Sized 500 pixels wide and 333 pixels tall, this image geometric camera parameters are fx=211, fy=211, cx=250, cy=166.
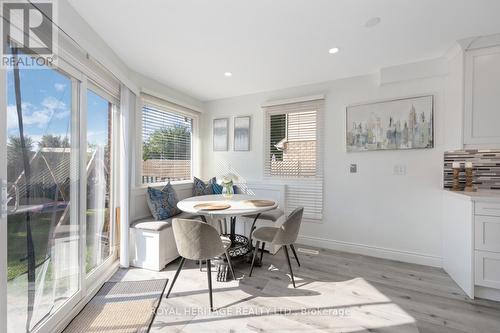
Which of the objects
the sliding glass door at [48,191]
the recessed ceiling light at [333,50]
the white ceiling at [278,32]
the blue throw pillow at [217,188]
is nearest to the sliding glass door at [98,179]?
the sliding glass door at [48,191]

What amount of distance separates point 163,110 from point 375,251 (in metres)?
3.85

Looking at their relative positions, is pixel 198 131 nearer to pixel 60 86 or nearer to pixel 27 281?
pixel 60 86

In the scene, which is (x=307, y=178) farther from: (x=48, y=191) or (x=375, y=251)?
(x=48, y=191)

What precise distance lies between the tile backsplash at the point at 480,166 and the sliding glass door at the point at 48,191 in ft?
13.2

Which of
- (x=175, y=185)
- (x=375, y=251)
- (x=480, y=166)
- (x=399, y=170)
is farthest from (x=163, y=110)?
(x=480, y=166)

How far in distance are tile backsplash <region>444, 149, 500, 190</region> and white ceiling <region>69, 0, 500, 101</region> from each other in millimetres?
1227

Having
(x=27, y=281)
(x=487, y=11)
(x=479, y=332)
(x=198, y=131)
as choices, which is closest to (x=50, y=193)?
(x=27, y=281)

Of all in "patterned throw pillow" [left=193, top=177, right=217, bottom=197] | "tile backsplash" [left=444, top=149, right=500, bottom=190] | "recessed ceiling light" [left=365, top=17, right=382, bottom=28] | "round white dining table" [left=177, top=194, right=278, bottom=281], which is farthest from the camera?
"patterned throw pillow" [left=193, top=177, right=217, bottom=197]

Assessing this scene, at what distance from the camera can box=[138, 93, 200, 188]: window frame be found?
2938 millimetres

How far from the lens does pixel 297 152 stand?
3469 millimetres

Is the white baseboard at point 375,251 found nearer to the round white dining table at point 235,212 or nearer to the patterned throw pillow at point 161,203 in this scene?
the round white dining table at point 235,212

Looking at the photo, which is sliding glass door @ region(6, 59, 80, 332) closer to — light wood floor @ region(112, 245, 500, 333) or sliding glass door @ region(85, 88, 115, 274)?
sliding glass door @ region(85, 88, 115, 274)

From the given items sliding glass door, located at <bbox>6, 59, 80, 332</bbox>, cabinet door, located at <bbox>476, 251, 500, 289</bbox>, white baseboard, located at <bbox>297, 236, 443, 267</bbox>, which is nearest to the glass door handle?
sliding glass door, located at <bbox>6, 59, 80, 332</bbox>

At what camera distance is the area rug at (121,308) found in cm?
166
